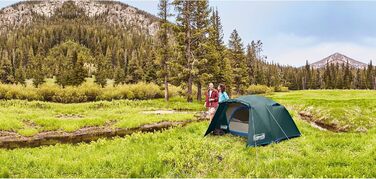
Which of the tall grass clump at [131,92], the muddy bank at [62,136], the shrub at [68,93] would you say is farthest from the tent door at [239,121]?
the tall grass clump at [131,92]

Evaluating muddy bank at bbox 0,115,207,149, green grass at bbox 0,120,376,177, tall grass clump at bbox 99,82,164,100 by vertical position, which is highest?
tall grass clump at bbox 99,82,164,100

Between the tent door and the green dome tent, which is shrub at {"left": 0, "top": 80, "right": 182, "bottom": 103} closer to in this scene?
the green dome tent

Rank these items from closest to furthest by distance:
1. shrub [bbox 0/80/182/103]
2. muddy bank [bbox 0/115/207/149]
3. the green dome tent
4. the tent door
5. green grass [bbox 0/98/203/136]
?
the green dome tent
the tent door
muddy bank [bbox 0/115/207/149]
green grass [bbox 0/98/203/136]
shrub [bbox 0/80/182/103]

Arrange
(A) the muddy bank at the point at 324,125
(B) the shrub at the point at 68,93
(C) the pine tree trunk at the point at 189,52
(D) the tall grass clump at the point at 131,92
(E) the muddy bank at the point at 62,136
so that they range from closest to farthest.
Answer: (E) the muddy bank at the point at 62,136 → (A) the muddy bank at the point at 324,125 → (B) the shrub at the point at 68,93 → (C) the pine tree trunk at the point at 189,52 → (D) the tall grass clump at the point at 131,92

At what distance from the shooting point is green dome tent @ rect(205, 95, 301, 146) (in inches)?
485

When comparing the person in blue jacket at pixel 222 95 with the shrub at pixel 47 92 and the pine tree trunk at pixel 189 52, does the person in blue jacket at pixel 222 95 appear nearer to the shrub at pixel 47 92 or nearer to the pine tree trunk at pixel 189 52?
the pine tree trunk at pixel 189 52

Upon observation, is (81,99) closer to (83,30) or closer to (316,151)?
(316,151)

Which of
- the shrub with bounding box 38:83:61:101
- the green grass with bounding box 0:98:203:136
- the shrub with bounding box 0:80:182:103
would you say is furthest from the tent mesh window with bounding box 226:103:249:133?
the shrub with bounding box 38:83:61:101

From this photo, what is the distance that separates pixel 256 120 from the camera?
40.9ft

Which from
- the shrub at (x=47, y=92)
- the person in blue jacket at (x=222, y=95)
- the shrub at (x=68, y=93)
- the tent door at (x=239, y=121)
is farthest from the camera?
the shrub at (x=47, y=92)

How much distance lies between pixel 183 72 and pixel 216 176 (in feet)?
85.1

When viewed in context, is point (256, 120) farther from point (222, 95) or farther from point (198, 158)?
point (222, 95)

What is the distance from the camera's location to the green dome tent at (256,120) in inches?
485

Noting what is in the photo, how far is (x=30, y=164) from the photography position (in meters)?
9.96
